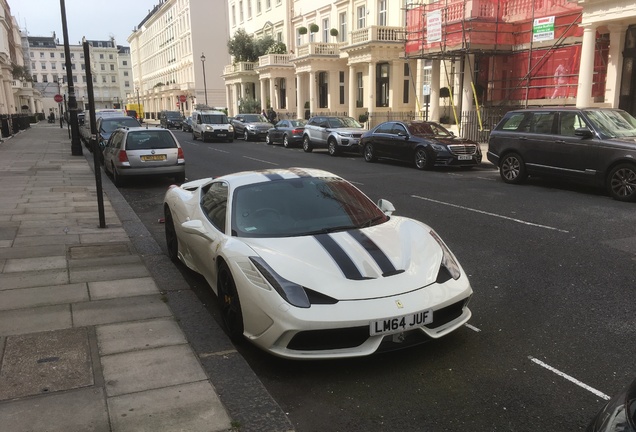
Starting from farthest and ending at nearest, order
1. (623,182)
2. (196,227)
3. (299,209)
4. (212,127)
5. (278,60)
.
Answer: (278,60), (212,127), (623,182), (196,227), (299,209)

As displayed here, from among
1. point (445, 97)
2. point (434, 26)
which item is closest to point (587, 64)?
point (434, 26)

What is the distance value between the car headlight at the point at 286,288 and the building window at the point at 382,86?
30.5m

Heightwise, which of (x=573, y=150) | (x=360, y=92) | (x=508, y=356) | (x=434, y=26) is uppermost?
(x=434, y=26)

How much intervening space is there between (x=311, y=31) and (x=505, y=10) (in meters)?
20.9

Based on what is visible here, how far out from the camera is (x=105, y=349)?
398 centimetres

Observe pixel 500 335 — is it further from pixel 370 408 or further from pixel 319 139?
pixel 319 139

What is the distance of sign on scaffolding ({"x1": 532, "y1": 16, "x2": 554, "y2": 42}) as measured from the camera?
60.3ft

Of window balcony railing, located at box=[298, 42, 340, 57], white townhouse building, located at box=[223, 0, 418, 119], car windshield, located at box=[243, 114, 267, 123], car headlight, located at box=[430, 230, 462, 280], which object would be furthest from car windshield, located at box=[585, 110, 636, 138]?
window balcony railing, located at box=[298, 42, 340, 57]

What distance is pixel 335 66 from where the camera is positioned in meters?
36.9

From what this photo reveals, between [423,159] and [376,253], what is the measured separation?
1243 cm

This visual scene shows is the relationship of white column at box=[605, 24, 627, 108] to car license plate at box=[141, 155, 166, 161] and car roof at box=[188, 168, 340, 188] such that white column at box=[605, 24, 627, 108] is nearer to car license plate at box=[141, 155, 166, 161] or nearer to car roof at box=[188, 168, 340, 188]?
car license plate at box=[141, 155, 166, 161]

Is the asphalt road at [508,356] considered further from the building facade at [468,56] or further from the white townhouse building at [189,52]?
the white townhouse building at [189,52]

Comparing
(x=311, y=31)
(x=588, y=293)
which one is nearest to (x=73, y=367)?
(x=588, y=293)

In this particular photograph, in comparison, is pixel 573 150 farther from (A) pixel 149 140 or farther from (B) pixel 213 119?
(B) pixel 213 119
